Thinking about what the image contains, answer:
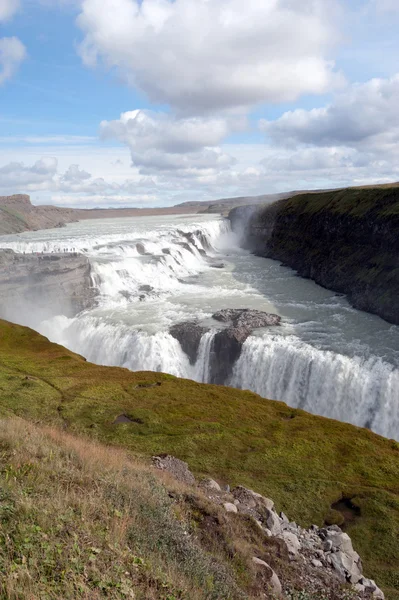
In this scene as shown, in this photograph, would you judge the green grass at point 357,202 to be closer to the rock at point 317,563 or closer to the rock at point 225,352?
the rock at point 225,352

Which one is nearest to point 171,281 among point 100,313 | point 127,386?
point 100,313

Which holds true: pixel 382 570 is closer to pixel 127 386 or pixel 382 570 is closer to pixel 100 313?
pixel 127 386

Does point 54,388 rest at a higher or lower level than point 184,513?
lower

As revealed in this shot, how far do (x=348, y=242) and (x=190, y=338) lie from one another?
3435cm

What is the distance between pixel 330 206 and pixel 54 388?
60399 millimetres

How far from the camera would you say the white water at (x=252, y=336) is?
112ft

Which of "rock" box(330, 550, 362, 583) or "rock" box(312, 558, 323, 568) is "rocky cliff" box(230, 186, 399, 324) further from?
"rock" box(312, 558, 323, 568)

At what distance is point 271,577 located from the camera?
378 inches

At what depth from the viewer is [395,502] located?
16.2 m

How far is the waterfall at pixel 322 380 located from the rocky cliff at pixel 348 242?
43.7 feet

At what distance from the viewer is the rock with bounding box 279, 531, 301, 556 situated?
38.6ft

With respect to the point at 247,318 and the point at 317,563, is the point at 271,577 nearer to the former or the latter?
the point at 317,563

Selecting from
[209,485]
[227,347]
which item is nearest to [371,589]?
[209,485]

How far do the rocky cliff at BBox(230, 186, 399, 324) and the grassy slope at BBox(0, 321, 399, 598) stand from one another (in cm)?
2694
